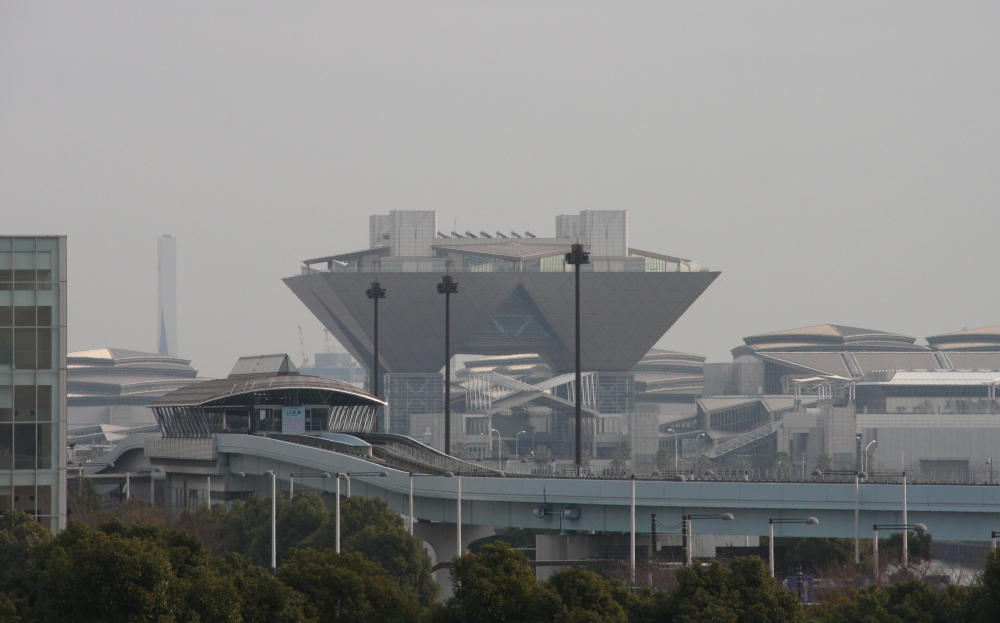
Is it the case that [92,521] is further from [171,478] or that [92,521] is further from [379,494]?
[171,478]

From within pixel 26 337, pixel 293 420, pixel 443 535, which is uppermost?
pixel 26 337

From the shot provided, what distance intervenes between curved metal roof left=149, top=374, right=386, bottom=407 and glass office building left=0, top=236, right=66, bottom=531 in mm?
58871

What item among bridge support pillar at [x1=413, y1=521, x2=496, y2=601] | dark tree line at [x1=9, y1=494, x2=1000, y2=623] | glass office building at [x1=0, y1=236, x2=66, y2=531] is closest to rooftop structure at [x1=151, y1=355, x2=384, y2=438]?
bridge support pillar at [x1=413, y1=521, x2=496, y2=601]

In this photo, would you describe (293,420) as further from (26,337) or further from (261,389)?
(26,337)

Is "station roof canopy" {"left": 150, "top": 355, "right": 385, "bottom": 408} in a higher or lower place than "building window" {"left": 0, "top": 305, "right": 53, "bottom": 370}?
lower

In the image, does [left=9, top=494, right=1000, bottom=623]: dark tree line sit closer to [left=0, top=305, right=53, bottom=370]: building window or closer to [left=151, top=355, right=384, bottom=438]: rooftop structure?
[left=0, top=305, right=53, bottom=370]: building window

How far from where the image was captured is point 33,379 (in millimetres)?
53781

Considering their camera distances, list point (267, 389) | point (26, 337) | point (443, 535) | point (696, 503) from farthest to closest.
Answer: point (267, 389)
point (443, 535)
point (696, 503)
point (26, 337)

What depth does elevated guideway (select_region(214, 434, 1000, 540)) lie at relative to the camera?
61.9 metres

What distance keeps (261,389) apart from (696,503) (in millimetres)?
54527

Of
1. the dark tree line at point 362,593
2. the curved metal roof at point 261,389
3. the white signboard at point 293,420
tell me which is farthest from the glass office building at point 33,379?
the white signboard at point 293,420

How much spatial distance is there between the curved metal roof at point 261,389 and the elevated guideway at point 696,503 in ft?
104

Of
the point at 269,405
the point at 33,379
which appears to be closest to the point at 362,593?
the point at 33,379

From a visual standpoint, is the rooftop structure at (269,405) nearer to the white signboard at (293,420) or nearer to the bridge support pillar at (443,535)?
the white signboard at (293,420)
